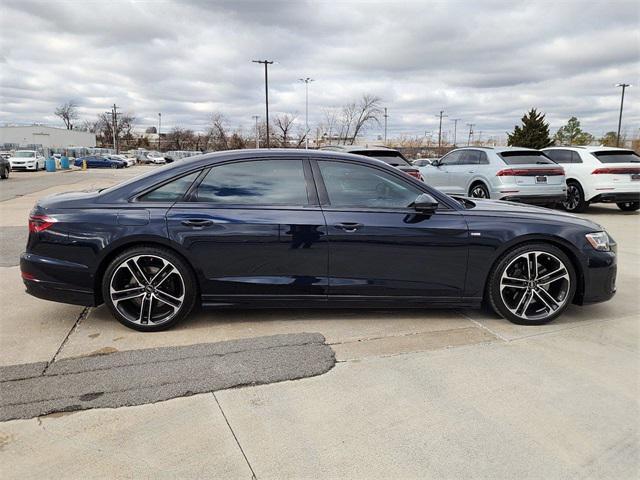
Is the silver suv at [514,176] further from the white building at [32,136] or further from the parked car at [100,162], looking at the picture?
the white building at [32,136]

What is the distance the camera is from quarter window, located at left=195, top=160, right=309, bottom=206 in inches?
145

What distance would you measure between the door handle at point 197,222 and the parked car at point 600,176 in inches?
390

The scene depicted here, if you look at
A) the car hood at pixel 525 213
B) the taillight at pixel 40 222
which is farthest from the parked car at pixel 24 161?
the car hood at pixel 525 213

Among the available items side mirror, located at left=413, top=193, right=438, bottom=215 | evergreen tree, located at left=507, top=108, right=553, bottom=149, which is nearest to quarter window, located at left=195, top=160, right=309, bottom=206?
side mirror, located at left=413, top=193, right=438, bottom=215

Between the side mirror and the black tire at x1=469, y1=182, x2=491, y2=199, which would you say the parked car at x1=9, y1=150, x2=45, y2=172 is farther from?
the side mirror

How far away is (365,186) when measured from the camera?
378 centimetres

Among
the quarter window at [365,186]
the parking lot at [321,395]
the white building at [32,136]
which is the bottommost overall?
the parking lot at [321,395]

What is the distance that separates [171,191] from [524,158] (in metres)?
8.64

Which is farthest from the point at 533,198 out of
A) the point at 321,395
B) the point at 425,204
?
the point at 321,395

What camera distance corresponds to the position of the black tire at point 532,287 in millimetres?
3781

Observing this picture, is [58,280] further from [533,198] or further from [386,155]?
[533,198]

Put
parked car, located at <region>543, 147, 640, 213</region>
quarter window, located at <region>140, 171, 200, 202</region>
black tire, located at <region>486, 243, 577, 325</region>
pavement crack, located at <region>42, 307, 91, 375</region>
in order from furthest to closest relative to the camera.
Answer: parked car, located at <region>543, 147, 640, 213</region> → black tire, located at <region>486, 243, 577, 325</region> → quarter window, located at <region>140, 171, 200, 202</region> → pavement crack, located at <region>42, 307, 91, 375</region>

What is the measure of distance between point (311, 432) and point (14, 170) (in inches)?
1539

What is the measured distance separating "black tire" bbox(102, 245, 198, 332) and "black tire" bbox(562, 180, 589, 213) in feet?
33.2
